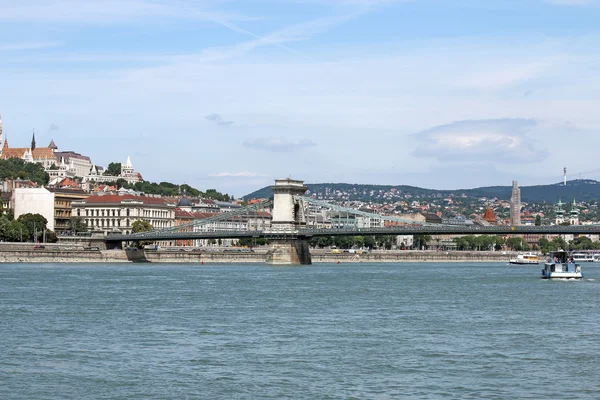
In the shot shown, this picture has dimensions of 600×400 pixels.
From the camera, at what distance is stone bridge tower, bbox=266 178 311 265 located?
8075cm

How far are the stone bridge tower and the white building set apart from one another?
3448 centimetres

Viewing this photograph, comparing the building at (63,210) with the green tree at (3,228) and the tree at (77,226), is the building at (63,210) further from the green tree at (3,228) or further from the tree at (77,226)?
the green tree at (3,228)

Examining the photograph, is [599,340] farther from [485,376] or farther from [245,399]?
[245,399]

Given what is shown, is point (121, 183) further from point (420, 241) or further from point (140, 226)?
point (140, 226)

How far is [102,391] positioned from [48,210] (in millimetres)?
94272

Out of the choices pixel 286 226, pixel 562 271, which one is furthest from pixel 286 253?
pixel 562 271

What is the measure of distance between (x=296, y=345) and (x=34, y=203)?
8832 centimetres

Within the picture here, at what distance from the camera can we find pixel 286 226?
81562 mm

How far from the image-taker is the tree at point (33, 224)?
3873 inches

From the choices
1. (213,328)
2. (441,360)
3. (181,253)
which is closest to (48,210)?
(181,253)

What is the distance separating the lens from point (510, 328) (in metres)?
28.7

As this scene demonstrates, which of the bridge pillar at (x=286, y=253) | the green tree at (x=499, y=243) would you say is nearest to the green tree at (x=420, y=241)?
the green tree at (x=499, y=243)

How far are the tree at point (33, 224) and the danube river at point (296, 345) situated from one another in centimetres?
5710

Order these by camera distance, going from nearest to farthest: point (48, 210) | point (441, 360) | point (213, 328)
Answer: point (441, 360), point (213, 328), point (48, 210)
